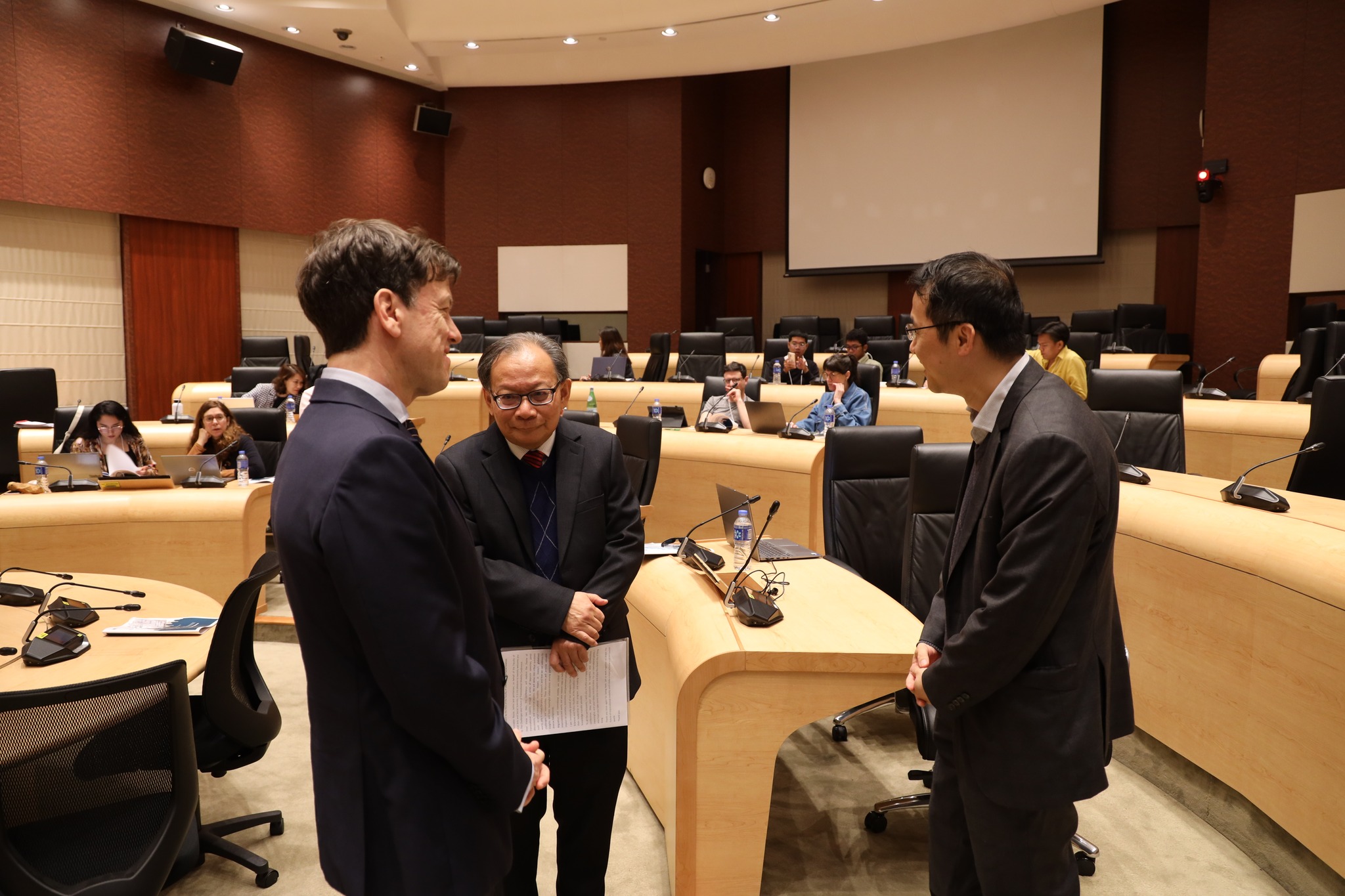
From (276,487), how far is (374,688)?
11.8 inches

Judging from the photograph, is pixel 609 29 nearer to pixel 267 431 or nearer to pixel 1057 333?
pixel 1057 333

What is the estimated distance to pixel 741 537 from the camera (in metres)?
2.95

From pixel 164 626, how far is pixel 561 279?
10951 mm

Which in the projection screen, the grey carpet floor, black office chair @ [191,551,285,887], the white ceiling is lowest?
the grey carpet floor

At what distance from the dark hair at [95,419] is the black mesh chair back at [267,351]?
4.94 metres

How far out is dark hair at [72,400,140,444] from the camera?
527cm

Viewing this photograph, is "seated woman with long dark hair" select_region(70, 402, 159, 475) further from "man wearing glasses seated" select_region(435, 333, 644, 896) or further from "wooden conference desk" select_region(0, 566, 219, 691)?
"man wearing glasses seated" select_region(435, 333, 644, 896)

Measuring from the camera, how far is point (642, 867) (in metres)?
2.69

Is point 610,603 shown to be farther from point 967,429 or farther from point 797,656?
point 967,429

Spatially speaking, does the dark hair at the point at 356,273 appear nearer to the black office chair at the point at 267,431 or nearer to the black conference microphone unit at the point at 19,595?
the black conference microphone unit at the point at 19,595

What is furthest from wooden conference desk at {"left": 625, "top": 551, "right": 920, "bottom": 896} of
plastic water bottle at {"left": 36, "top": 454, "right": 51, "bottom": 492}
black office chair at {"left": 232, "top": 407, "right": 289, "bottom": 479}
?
black office chair at {"left": 232, "top": 407, "right": 289, "bottom": 479}

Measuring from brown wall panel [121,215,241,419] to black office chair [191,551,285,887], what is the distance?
8.86 metres

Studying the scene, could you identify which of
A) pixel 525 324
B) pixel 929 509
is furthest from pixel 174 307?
pixel 929 509

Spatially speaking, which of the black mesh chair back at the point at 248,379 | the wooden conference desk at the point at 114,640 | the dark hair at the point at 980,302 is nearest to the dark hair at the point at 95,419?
the wooden conference desk at the point at 114,640
